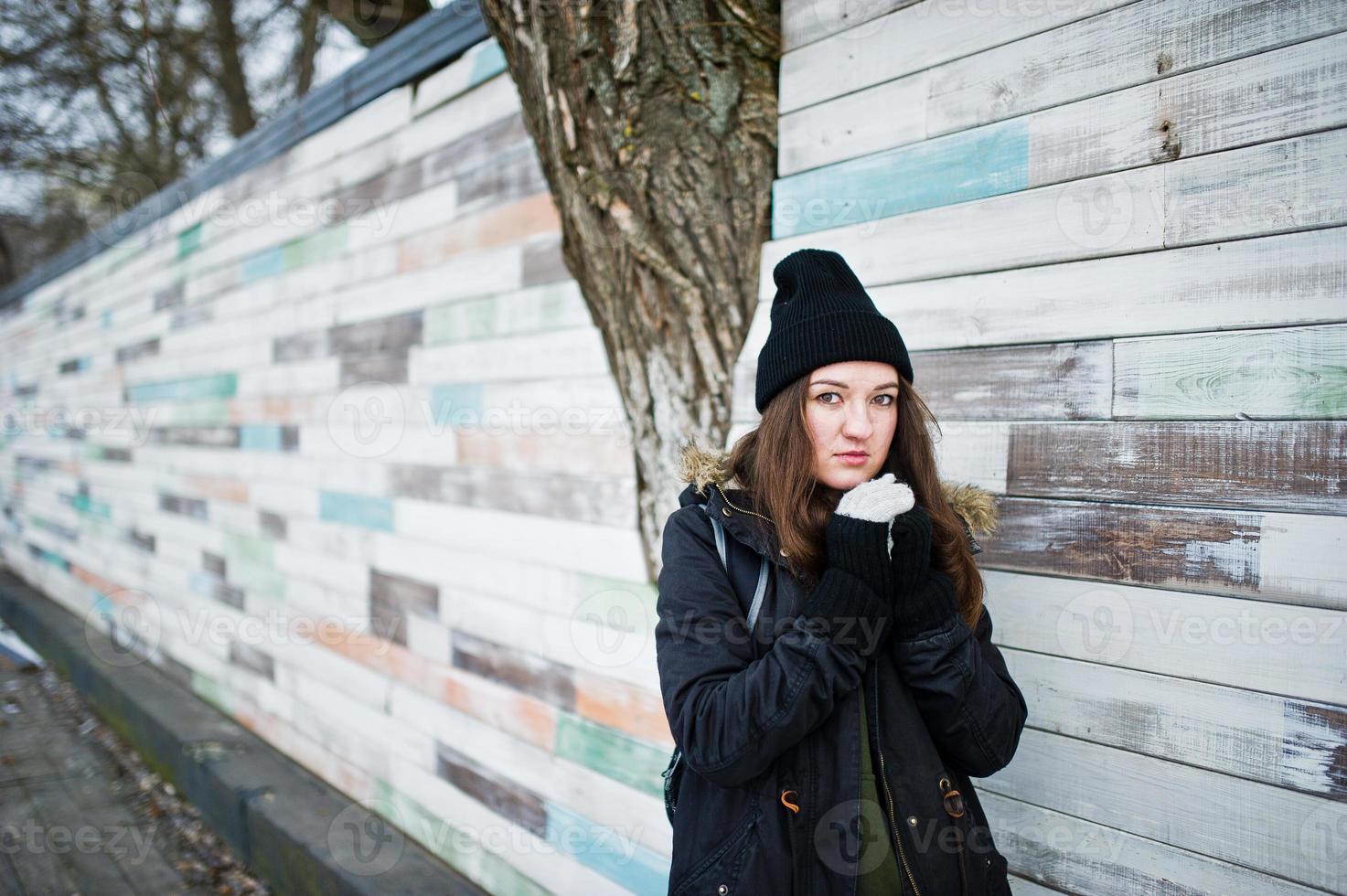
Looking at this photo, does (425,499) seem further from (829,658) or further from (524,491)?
(829,658)

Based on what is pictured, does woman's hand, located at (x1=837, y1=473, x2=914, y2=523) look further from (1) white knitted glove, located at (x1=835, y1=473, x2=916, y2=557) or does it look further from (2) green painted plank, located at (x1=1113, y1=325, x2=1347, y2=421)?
(2) green painted plank, located at (x1=1113, y1=325, x2=1347, y2=421)

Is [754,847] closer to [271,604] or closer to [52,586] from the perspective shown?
[271,604]

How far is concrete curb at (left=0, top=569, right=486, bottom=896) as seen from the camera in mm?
3361

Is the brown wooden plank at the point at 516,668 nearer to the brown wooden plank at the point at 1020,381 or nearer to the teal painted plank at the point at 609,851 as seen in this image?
the teal painted plank at the point at 609,851

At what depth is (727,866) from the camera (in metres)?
1.44

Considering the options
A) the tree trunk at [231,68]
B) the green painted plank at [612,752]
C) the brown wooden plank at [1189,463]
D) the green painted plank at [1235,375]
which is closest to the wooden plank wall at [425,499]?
the green painted plank at [612,752]

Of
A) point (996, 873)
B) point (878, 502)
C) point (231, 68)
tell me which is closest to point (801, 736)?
point (878, 502)

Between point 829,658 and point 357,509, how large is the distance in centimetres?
300

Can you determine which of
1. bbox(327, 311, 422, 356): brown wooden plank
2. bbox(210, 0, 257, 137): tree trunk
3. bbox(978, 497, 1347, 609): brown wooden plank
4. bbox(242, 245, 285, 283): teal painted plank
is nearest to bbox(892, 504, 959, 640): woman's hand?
bbox(978, 497, 1347, 609): brown wooden plank

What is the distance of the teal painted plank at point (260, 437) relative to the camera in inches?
181

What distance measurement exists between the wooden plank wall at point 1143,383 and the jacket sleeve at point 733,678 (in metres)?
0.66

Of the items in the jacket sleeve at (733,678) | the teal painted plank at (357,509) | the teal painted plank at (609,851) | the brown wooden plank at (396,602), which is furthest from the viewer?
the teal painted plank at (357,509)

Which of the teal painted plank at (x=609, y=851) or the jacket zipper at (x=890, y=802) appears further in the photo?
the teal painted plank at (x=609, y=851)

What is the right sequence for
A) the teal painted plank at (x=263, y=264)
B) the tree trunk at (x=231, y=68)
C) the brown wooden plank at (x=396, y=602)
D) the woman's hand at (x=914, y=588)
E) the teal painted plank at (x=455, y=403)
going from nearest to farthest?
1. the woman's hand at (x=914, y=588)
2. the teal painted plank at (x=455, y=403)
3. the brown wooden plank at (x=396, y=602)
4. the teal painted plank at (x=263, y=264)
5. the tree trunk at (x=231, y=68)
